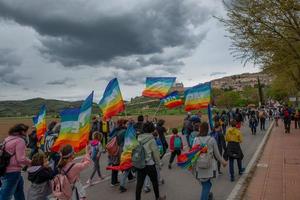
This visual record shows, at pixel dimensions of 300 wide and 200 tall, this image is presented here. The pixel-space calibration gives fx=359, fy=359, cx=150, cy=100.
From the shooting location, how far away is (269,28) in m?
11.6

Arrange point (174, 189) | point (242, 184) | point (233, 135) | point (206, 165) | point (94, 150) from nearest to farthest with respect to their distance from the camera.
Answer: point (206, 165), point (174, 189), point (242, 184), point (94, 150), point (233, 135)

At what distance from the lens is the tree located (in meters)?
10.8

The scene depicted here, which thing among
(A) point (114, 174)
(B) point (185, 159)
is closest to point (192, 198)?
(B) point (185, 159)

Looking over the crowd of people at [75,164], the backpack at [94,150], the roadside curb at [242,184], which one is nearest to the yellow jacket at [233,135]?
the crowd of people at [75,164]

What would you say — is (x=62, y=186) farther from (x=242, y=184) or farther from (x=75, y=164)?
(x=242, y=184)

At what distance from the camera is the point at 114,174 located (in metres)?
8.75

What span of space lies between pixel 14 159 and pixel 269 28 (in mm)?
8844

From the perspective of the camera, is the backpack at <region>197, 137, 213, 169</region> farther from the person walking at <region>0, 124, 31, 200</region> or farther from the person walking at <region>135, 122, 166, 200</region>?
the person walking at <region>0, 124, 31, 200</region>

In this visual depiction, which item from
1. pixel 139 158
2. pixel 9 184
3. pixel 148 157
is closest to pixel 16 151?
pixel 9 184

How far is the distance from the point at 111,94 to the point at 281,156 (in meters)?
7.81

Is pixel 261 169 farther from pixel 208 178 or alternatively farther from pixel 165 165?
pixel 208 178

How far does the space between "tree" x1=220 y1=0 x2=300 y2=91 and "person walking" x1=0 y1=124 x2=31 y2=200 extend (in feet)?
25.4

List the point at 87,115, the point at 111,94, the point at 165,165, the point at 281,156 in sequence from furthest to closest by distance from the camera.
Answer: the point at 281,156
the point at 165,165
the point at 111,94
the point at 87,115

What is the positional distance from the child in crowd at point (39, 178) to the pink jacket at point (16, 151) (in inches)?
38.0
